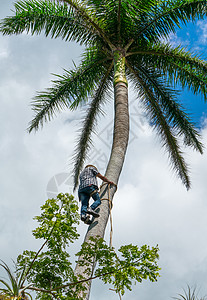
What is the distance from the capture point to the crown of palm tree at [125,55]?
8617mm

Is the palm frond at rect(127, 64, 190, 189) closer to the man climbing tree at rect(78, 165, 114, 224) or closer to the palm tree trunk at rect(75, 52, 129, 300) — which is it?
the palm tree trunk at rect(75, 52, 129, 300)

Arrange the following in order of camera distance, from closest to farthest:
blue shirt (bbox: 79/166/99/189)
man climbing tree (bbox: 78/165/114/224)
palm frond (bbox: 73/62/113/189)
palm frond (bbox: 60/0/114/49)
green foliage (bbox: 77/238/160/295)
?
green foliage (bbox: 77/238/160/295)
man climbing tree (bbox: 78/165/114/224)
blue shirt (bbox: 79/166/99/189)
palm frond (bbox: 60/0/114/49)
palm frond (bbox: 73/62/113/189)

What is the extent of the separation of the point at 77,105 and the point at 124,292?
7.58m

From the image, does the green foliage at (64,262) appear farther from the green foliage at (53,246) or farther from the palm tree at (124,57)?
the palm tree at (124,57)

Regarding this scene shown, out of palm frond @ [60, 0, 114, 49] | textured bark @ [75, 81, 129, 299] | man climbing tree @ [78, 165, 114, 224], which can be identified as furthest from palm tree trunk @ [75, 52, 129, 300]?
palm frond @ [60, 0, 114, 49]

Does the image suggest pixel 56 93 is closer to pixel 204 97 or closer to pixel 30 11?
pixel 30 11

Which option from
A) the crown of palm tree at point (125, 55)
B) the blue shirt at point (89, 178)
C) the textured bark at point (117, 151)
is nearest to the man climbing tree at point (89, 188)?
the blue shirt at point (89, 178)

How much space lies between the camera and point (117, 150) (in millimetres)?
6469

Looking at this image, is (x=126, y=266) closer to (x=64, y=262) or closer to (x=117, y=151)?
(x=64, y=262)

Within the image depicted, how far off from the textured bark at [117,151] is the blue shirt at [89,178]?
224 mm

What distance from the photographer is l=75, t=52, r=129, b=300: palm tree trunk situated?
4.89m

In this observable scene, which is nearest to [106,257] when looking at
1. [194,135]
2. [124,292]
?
[124,292]

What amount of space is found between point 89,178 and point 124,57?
13.7 feet

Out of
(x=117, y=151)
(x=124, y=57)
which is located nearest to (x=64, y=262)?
(x=117, y=151)
